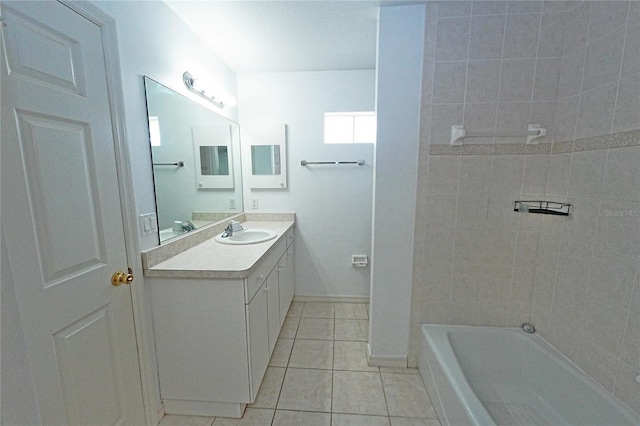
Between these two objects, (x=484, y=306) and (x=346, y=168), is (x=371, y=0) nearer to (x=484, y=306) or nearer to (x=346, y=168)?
(x=346, y=168)

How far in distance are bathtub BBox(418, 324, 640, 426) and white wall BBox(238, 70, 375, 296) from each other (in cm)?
115

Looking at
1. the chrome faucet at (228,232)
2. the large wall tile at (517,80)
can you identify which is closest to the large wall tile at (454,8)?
the large wall tile at (517,80)

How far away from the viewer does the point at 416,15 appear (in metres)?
1.49

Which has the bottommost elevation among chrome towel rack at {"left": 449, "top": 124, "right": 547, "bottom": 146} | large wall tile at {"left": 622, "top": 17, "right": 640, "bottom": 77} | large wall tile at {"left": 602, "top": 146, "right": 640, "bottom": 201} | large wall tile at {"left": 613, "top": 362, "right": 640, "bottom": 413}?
large wall tile at {"left": 613, "top": 362, "right": 640, "bottom": 413}

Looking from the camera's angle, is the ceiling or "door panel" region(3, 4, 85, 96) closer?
"door panel" region(3, 4, 85, 96)

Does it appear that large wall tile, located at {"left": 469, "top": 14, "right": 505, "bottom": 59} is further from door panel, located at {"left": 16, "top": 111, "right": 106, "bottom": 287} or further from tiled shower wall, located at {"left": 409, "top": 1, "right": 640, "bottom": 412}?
door panel, located at {"left": 16, "top": 111, "right": 106, "bottom": 287}

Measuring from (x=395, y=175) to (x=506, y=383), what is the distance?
149 cm

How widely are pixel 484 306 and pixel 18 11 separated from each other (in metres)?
2.62

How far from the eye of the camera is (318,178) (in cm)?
257

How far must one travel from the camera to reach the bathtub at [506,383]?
45.6 inches

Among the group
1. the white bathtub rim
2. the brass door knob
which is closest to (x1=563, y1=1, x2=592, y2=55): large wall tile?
the white bathtub rim

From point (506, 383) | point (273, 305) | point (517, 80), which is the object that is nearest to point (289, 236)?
point (273, 305)

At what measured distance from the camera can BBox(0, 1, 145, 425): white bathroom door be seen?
80 centimetres

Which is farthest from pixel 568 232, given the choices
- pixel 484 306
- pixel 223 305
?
pixel 223 305
